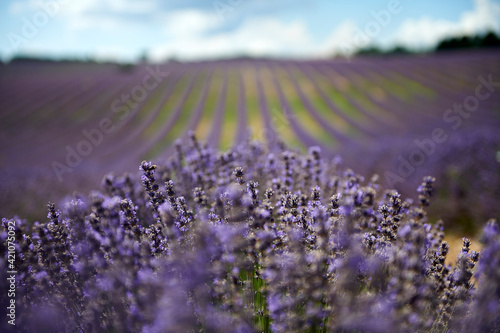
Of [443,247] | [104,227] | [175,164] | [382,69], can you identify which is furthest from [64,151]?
[382,69]

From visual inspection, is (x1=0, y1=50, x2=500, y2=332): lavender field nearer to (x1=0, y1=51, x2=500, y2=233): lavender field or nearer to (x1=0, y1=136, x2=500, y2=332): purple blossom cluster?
(x1=0, y1=136, x2=500, y2=332): purple blossom cluster

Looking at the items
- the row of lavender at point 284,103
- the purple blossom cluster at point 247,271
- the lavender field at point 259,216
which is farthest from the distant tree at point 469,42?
the purple blossom cluster at point 247,271

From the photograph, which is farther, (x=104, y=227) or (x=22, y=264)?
(x=22, y=264)

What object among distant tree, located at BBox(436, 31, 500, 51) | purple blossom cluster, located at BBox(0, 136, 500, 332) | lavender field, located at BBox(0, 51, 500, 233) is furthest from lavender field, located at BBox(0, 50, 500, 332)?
distant tree, located at BBox(436, 31, 500, 51)

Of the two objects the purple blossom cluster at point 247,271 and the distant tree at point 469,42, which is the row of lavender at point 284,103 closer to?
the purple blossom cluster at point 247,271

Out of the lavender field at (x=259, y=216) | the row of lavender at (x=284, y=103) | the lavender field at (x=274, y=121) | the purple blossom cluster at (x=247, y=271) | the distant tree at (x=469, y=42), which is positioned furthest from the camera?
the distant tree at (x=469, y=42)

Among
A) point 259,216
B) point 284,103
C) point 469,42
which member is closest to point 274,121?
point 284,103

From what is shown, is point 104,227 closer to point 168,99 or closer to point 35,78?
point 168,99
